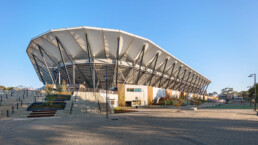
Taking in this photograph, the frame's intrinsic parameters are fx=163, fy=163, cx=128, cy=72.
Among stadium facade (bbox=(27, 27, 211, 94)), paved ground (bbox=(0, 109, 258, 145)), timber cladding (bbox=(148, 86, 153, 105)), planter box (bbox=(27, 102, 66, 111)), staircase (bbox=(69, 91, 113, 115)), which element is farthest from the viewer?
timber cladding (bbox=(148, 86, 153, 105))

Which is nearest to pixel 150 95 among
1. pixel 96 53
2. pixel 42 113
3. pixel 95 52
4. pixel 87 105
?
pixel 96 53

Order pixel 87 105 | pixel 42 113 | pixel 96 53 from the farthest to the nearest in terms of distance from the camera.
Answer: pixel 96 53, pixel 87 105, pixel 42 113

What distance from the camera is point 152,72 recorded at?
57.7 metres

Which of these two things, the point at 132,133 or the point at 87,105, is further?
the point at 87,105

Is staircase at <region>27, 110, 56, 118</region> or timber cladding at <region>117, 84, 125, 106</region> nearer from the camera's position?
staircase at <region>27, 110, 56, 118</region>

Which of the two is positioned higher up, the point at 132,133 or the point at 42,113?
the point at 132,133

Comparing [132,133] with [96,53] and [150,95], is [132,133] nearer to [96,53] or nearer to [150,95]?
[150,95]

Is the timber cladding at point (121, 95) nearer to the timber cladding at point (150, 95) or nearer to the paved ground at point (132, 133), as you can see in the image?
the timber cladding at point (150, 95)

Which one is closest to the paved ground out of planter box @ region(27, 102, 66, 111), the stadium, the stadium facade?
planter box @ region(27, 102, 66, 111)

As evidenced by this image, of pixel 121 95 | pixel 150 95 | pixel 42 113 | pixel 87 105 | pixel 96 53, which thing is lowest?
pixel 42 113

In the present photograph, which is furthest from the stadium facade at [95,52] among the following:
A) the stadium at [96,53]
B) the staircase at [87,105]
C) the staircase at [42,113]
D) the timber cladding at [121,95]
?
the staircase at [42,113]

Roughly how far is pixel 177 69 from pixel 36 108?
60.0m

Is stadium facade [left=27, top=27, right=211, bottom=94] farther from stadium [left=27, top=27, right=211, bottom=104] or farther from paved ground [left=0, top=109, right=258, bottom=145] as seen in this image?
paved ground [left=0, top=109, right=258, bottom=145]

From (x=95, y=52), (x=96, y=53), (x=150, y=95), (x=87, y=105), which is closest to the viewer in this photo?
(x=87, y=105)
